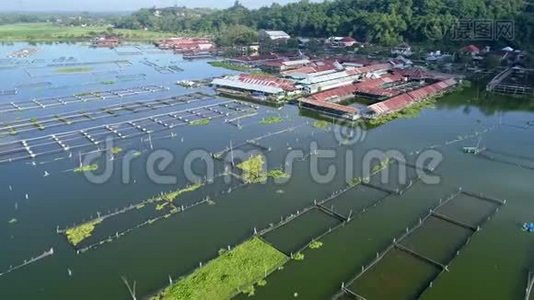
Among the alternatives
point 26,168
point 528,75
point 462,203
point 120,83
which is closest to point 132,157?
point 26,168

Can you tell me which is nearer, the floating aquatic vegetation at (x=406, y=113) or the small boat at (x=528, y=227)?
the small boat at (x=528, y=227)

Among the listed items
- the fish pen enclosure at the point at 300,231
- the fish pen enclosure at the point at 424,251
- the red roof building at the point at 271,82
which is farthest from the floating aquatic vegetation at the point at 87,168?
the red roof building at the point at 271,82

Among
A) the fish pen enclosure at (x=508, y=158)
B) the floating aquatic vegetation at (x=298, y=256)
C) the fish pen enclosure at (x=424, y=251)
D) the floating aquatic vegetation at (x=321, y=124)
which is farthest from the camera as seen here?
the floating aquatic vegetation at (x=321, y=124)

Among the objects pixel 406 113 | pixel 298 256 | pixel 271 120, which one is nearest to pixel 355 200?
pixel 298 256

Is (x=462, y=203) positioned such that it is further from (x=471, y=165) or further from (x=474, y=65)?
(x=474, y=65)

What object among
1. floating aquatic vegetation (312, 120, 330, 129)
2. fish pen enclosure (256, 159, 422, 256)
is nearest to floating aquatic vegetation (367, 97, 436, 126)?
floating aquatic vegetation (312, 120, 330, 129)

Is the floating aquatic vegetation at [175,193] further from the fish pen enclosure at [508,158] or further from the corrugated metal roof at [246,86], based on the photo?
the corrugated metal roof at [246,86]

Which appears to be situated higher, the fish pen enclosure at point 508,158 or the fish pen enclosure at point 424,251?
the fish pen enclosure at point 508,158
